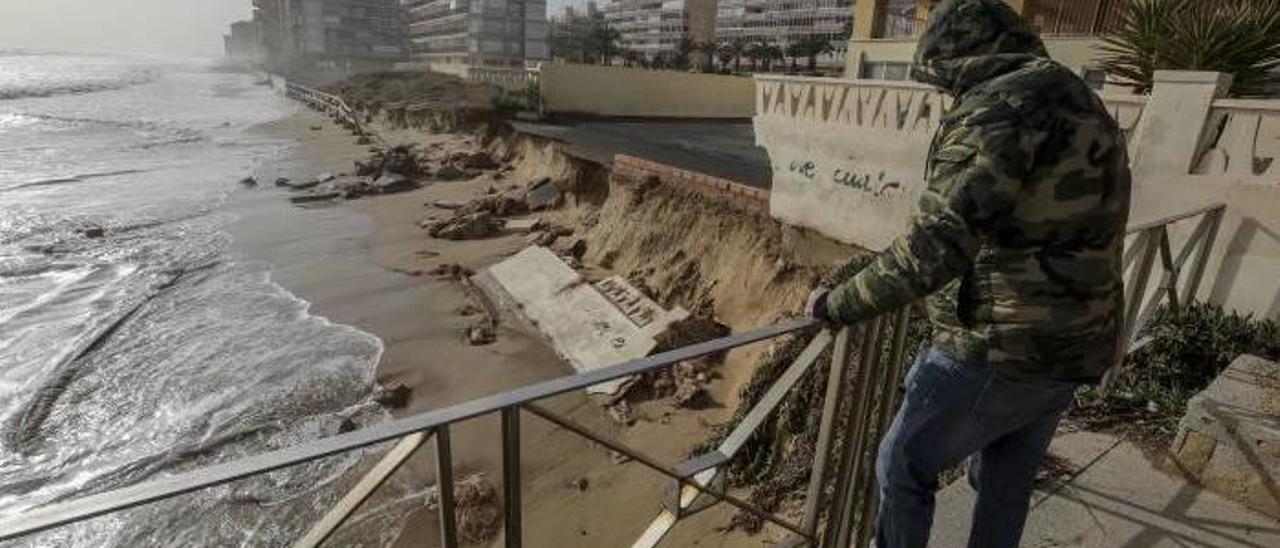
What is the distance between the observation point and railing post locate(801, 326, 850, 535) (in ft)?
6.60

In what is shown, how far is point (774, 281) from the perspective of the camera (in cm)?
819

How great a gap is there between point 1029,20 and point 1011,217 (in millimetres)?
15614

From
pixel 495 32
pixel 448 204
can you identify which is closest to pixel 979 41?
pixel 448 204

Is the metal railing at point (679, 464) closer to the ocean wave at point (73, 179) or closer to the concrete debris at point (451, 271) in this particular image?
the concrete debris at point (451, 271)

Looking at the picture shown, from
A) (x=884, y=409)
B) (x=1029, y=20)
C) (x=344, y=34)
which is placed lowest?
(x=884, y=409)

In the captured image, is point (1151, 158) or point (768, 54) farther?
point (768, 54)

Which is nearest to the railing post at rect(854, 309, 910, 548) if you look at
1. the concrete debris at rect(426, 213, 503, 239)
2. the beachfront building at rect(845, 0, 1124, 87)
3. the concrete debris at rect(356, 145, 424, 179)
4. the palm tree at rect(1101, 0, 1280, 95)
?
the palm tree at rect(1101, 0, 1280, 95)

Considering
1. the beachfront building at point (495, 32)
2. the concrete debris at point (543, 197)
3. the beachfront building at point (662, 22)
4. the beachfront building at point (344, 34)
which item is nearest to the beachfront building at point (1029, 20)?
the concrete debris at point (543, 197)

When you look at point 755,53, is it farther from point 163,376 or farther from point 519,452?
point 519,452

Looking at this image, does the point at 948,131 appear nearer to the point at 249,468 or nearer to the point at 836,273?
the point at 249,468

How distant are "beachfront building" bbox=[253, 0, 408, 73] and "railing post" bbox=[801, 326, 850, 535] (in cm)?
11548

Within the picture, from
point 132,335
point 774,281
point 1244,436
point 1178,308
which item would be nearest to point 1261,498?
point 1244,436

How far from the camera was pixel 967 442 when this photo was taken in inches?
73.8

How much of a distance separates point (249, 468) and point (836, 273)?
586 centimetres
